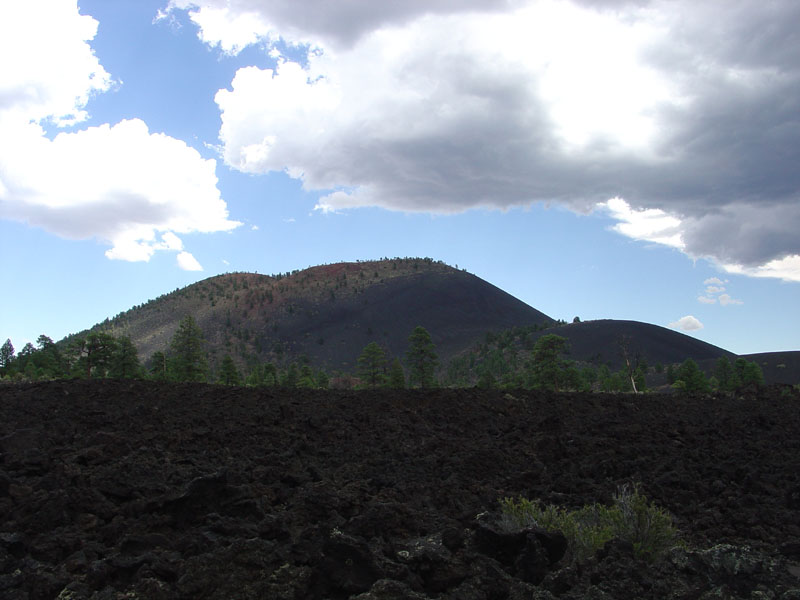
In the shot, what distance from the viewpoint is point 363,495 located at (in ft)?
24.5

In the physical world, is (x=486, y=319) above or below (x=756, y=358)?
above

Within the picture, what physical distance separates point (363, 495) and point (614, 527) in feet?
9.86

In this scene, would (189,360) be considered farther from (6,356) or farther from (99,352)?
(6,356)

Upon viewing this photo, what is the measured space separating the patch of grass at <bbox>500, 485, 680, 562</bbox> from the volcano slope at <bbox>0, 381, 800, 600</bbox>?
0.20m

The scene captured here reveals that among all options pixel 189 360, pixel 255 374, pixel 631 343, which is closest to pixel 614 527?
pixel 189 360

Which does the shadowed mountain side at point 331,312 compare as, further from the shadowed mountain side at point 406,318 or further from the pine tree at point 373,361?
the pine tree at point 373,361

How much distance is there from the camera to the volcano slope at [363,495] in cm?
477

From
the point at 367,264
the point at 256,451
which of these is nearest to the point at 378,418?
the point at 256,451

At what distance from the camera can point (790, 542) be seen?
6105 mm

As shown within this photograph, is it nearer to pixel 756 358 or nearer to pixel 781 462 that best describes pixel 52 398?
pixel 781 462

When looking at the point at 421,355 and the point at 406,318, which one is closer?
the point at 421,355

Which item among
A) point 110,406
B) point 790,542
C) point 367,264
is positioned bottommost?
point 790,542

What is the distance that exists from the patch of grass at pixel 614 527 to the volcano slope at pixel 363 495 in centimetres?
20

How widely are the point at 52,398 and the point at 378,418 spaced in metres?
8.64
